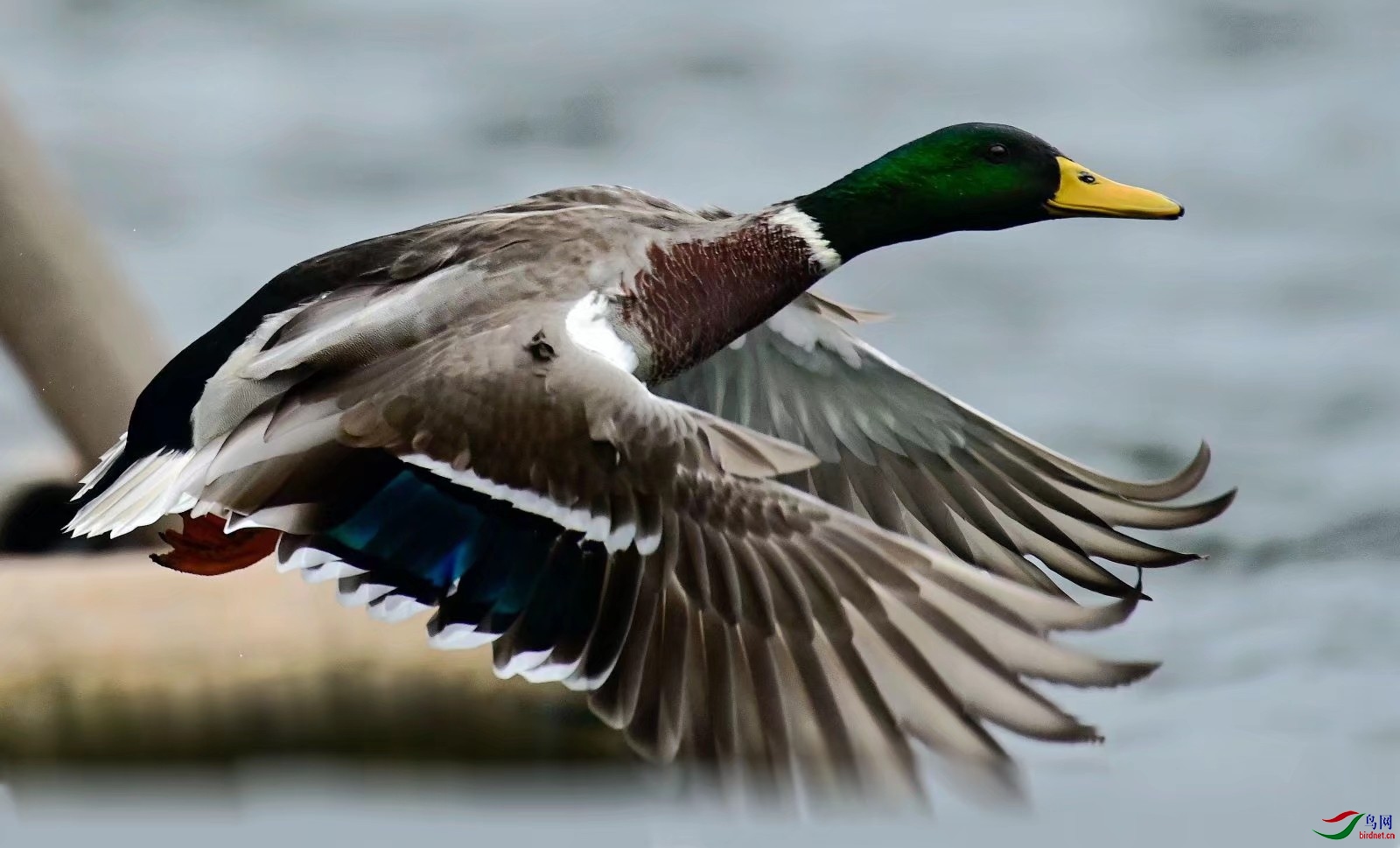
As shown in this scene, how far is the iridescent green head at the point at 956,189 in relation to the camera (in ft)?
10.5

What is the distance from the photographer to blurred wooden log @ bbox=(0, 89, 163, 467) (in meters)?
3.67

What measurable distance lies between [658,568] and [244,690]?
3.02 feet

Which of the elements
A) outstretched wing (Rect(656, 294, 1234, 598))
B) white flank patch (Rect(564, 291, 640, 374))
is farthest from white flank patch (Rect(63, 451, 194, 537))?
outstretched wing (Rect(656, 294, 1234, 598))

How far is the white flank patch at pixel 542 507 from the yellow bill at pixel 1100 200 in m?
1.13

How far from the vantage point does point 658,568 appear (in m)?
2.48

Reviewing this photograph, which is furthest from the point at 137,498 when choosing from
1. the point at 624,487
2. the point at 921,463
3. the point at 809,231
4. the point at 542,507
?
the point at 921,463

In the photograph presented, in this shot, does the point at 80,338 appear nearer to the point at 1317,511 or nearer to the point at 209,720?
the point at 209,720

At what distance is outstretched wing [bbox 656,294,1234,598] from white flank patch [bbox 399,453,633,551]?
823 millimetres

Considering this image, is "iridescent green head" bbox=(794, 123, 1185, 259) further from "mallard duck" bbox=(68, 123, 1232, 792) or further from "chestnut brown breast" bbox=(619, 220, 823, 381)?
"chestnut brown breast" bbox=(619, 220, 823, 381)

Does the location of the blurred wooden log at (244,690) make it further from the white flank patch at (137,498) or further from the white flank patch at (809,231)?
the white flank patch at (809,231)

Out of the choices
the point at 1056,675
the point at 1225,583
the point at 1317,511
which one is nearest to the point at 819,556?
the point at 1056,675

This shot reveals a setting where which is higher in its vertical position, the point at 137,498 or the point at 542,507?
the point at 542,507

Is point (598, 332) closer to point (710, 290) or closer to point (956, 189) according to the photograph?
point (710, 290)

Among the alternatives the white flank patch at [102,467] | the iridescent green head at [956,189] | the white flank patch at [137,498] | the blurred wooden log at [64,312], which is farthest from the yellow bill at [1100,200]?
the blurred wooden log at [64,312]
